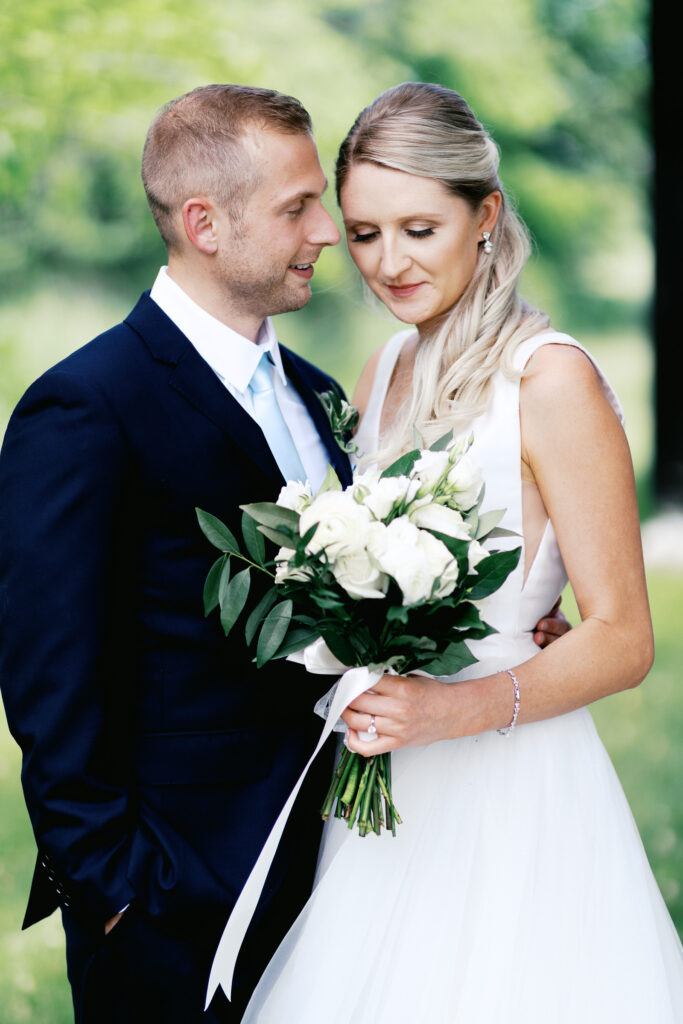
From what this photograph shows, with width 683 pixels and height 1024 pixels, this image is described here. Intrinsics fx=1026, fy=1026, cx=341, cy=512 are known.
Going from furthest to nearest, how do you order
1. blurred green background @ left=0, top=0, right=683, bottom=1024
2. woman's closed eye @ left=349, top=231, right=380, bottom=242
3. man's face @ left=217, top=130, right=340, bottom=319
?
blurred green background @ left=0, top=0, right=683, bottom=1024 → woman's closed eye @ left=349, top=231, right=380, bottom=242 → man's face @ left=217, top=130, right=340, bottom=319

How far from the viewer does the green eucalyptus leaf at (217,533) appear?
2.23m

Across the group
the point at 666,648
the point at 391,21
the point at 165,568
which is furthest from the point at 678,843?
the point at 391,21

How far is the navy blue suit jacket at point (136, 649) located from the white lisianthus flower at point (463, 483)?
590mm

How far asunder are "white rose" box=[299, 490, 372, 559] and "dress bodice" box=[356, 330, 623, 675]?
2.14 feet

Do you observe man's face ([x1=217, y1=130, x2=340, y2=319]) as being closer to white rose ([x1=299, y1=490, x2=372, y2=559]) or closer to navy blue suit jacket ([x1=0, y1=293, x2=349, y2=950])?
navy blue suit jacket ([x1=0, y1=293, x2=349, y2=950])

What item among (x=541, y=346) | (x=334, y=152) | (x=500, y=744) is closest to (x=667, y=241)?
(x=334, y=152)

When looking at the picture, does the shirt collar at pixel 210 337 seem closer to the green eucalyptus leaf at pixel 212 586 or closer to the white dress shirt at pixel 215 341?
the white dress shirt at pixel 215 341

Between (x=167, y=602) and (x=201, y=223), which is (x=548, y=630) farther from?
(x=201, y=223)

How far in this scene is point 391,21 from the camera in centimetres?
868

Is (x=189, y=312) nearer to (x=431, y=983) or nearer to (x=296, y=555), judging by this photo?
(x=296, y=555)

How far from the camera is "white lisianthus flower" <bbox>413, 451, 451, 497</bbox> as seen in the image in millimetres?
2121

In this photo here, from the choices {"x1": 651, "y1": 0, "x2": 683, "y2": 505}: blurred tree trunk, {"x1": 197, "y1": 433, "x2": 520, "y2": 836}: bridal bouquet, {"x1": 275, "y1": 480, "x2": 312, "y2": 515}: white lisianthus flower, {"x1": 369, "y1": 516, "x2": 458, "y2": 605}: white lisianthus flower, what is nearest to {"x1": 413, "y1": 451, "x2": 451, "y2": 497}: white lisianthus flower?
{"x1": 197, "y1": 433, "x2": 520, "y2": 836}: bridal bouquet

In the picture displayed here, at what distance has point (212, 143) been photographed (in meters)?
2.71

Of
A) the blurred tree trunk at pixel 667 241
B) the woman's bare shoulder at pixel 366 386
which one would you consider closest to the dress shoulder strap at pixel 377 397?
the woman's bare shoulder at pixel 366 386
